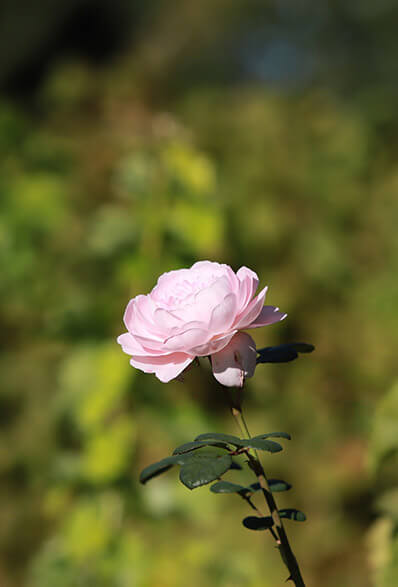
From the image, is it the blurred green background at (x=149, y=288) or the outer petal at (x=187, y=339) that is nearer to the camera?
the outer petal at (x=187, y=339)

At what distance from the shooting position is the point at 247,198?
8.47ft

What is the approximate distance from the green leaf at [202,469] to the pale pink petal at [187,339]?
66 millimetres

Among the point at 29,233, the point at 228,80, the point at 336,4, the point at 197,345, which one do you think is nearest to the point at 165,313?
the point at 197,345

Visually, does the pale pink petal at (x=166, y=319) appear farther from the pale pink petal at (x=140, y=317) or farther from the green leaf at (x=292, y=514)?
the green leaf at (x=292, y=514)

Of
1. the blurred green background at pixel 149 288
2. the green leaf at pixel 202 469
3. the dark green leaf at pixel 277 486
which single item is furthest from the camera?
the blurred green background at pixel 149 288

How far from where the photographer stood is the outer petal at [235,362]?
14.9 inches

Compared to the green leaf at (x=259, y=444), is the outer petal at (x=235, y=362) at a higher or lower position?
higher

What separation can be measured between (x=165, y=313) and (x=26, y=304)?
1479 mm

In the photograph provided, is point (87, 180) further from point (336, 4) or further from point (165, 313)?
point (336, 4)

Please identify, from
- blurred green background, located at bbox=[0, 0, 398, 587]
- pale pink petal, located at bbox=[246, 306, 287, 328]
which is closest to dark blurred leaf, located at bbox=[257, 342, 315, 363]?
pale pink petal, located at bbox=[246, 306, 287, 328]

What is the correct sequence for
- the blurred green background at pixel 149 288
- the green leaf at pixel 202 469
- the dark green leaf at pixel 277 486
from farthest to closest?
1. the blurred green background at pixel 149 288
2. the dark green leaf at pixel 277 486
3. the green leaf at pixel 202 469

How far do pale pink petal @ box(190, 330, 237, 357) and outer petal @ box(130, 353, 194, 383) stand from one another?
0.01 meters

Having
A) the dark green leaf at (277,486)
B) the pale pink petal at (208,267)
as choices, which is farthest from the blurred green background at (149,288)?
the pale pink petal at (208,267)

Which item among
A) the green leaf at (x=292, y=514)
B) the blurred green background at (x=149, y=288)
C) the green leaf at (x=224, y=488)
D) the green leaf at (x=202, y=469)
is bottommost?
the blurred green background at (x=149, y=288)
